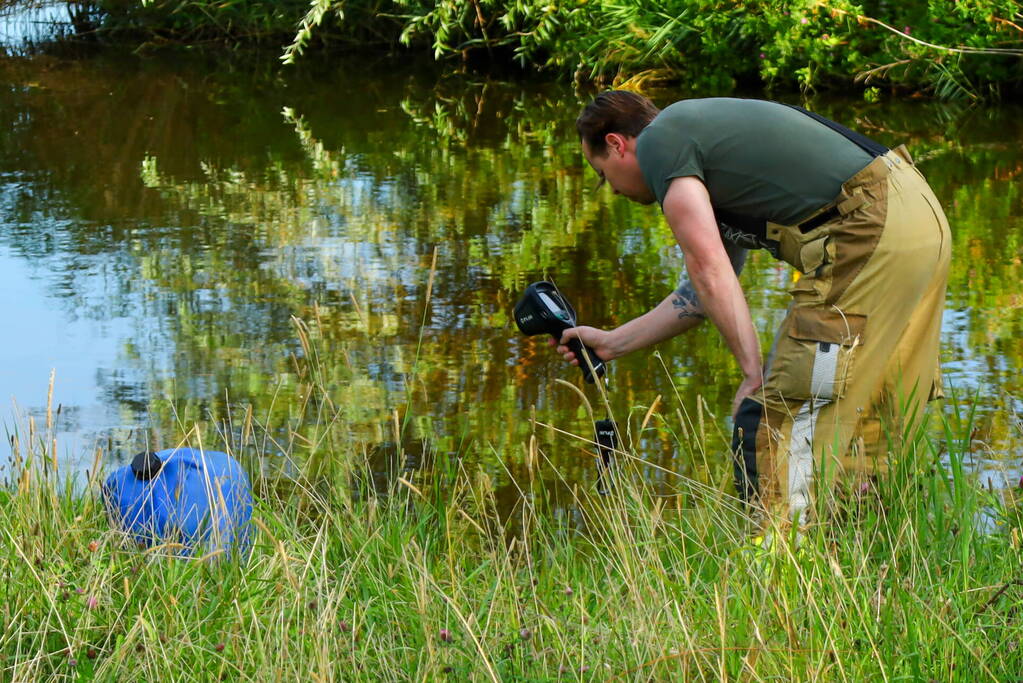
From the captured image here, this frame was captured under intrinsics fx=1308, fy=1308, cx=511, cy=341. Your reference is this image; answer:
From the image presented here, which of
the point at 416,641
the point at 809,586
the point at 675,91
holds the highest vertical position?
the point at 675,91

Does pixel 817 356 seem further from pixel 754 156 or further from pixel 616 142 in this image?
pixel 616 142

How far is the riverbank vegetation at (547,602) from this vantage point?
2.37 metres

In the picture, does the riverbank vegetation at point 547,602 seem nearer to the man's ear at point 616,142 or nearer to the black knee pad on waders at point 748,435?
the black knee pad on waders at point 748,435

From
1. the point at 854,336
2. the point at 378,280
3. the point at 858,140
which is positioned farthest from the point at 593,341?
the point at 378,280

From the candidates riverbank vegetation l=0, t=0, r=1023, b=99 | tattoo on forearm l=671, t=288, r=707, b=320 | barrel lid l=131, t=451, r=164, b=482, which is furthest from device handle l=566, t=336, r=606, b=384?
riverbank vegetation l=0, t=0, r=1023, b=99

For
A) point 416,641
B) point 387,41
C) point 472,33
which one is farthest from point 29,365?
point 387,41

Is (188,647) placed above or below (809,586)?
below

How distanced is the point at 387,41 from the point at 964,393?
15.8 metres

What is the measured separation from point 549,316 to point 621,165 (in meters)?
0.53

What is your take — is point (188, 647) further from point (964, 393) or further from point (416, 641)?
point (964, 393)

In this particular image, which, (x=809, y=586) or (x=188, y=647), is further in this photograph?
(x=188, y=647)

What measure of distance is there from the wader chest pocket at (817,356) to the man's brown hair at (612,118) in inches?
25.0

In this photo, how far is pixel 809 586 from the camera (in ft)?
7.50

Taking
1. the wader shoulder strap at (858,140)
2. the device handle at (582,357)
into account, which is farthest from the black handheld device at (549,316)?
the wader shoulder strap at (858,140)
